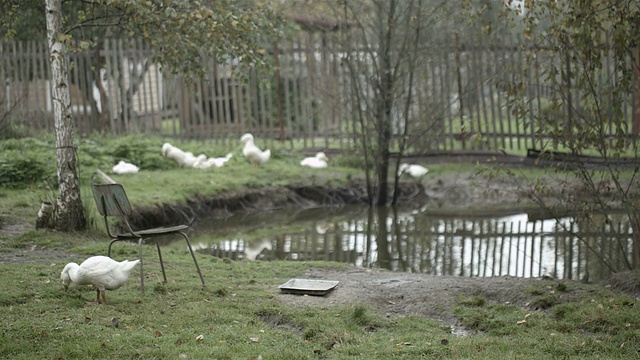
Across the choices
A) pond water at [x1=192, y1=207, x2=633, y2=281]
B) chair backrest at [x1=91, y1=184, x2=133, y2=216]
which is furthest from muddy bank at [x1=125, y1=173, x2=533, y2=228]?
chair backrest at [x1=91, y1=184, x2=133, y2=216]

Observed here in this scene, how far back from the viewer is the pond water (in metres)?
10.2

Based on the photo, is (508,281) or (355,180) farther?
(355,180)

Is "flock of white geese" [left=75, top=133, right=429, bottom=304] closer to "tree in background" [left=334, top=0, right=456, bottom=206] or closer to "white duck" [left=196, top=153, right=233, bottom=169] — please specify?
"white duck" [left=196, top=153, right=233, bottom=169]

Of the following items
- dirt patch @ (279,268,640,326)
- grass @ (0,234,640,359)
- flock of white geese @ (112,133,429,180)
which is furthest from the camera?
flock of white geese @ (112,133,429,180)

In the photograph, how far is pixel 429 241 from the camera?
1211 centimetres

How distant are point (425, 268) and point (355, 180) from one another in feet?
21.0

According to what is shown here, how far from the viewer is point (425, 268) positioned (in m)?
10.3

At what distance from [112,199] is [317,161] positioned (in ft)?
32.2

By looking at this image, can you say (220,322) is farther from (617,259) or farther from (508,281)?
(617,259)

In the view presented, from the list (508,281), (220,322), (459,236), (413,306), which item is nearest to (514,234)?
(459,236)

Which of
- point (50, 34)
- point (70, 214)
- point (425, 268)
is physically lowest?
point (425, 268)

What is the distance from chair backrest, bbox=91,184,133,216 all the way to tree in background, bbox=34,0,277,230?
2289 millimetres

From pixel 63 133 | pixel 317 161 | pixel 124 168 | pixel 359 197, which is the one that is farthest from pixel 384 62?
pixel 63 133

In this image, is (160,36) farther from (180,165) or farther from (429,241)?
(180,165)
